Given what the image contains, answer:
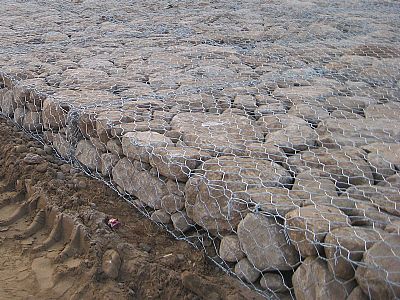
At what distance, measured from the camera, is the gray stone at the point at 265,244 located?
5.94 ft

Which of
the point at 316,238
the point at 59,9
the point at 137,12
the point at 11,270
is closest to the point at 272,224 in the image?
the point at 316,238

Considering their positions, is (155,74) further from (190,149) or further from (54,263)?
(54,263)

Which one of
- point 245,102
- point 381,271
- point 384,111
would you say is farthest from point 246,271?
point 384,111

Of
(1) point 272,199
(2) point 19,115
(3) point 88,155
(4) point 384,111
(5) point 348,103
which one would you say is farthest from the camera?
(2) point 19,115

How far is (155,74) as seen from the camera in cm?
352

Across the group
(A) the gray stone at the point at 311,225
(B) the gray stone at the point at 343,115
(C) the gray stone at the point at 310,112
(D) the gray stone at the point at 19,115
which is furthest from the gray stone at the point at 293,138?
(D) the gray stone at the point at 19,115

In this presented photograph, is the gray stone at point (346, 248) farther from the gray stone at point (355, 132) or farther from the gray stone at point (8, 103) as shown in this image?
the gray stone at point (8, 103)

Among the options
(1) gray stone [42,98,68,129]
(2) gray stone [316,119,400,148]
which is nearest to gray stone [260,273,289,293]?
(2) gray stone [316,119,400,148]

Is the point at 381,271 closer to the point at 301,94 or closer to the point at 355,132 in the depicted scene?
the point at 355,132

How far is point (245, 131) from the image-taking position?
260cm

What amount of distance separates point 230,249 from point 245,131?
2.52ft

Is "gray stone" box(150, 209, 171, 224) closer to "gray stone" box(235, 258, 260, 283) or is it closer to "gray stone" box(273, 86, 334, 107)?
"gray stone" box(235, 258, 260, 283)

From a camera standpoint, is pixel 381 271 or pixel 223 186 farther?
pixel 223 186

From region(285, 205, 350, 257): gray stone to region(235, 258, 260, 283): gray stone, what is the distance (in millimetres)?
206
